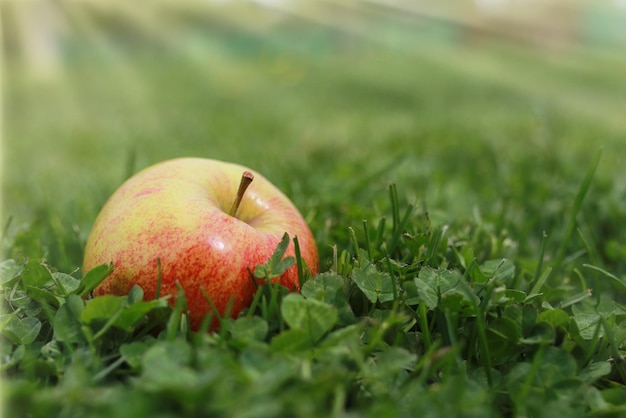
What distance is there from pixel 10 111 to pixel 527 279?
697 centimetres

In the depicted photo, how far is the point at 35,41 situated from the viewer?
37.2 feet

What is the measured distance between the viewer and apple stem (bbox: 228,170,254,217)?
57.6 inches

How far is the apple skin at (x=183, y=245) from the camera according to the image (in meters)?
1.33

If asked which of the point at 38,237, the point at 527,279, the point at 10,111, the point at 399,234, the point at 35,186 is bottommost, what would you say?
the point at 10,111

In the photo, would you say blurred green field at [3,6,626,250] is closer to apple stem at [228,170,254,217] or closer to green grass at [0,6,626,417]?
green grass at [0,6,626,417]

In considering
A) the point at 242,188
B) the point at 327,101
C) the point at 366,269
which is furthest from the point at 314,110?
the point at 366,269

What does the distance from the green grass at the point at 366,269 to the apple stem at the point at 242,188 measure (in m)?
0.27

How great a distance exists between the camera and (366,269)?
55.6 inches

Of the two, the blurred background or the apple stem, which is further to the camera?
the blurred background

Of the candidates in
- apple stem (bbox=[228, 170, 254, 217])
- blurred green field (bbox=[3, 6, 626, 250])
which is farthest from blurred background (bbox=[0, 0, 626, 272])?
apple stem (bbox=[228, 170, 254, 217])

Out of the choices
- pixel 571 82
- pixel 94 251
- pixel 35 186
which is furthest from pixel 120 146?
pixel 571 82

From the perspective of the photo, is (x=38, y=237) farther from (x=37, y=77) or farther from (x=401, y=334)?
(x=37, y=77)

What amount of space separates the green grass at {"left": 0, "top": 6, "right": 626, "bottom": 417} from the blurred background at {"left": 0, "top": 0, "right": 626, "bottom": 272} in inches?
1.2

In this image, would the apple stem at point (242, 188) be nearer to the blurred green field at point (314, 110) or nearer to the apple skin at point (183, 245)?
the apple skin at point (183, 245)
